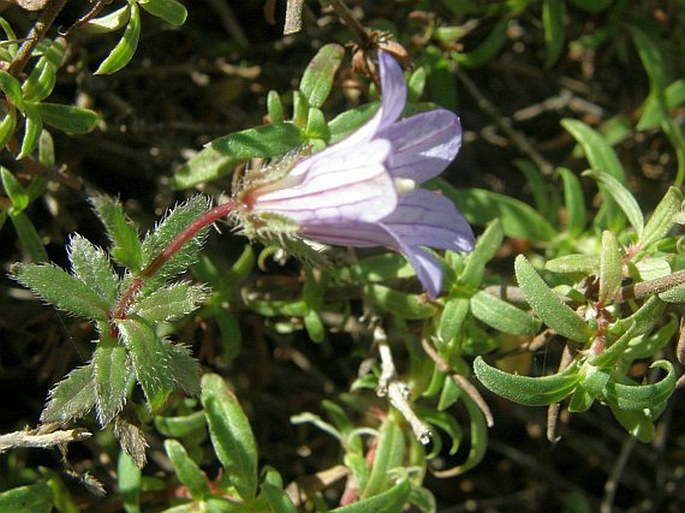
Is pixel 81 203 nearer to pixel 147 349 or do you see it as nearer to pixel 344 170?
pixel 147 349

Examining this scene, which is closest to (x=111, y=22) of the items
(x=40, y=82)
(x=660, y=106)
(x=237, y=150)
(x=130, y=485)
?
(x=40, y=82)

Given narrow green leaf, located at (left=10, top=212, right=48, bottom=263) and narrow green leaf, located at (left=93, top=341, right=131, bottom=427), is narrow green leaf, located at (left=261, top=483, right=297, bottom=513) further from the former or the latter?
narrow green leaf, located at (left=10, top=212, right=48, bottom=263)

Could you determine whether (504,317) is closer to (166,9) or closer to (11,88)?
(166,9)

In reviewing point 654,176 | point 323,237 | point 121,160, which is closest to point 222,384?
point 323,237

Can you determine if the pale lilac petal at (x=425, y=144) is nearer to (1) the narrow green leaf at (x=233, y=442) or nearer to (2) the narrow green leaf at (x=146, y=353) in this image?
(2) the narrow green leaf at (x=146, y=353)

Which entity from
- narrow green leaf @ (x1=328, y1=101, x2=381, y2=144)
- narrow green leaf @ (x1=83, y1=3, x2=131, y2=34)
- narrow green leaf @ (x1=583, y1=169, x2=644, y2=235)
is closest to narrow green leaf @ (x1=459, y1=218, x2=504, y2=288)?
narrow green leaf @ (x1=583, y1=169, x2=644, y2=235)

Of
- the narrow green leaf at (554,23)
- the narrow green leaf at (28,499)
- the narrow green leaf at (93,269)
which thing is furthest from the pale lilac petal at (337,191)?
the narrow green leaf at (554,23)
